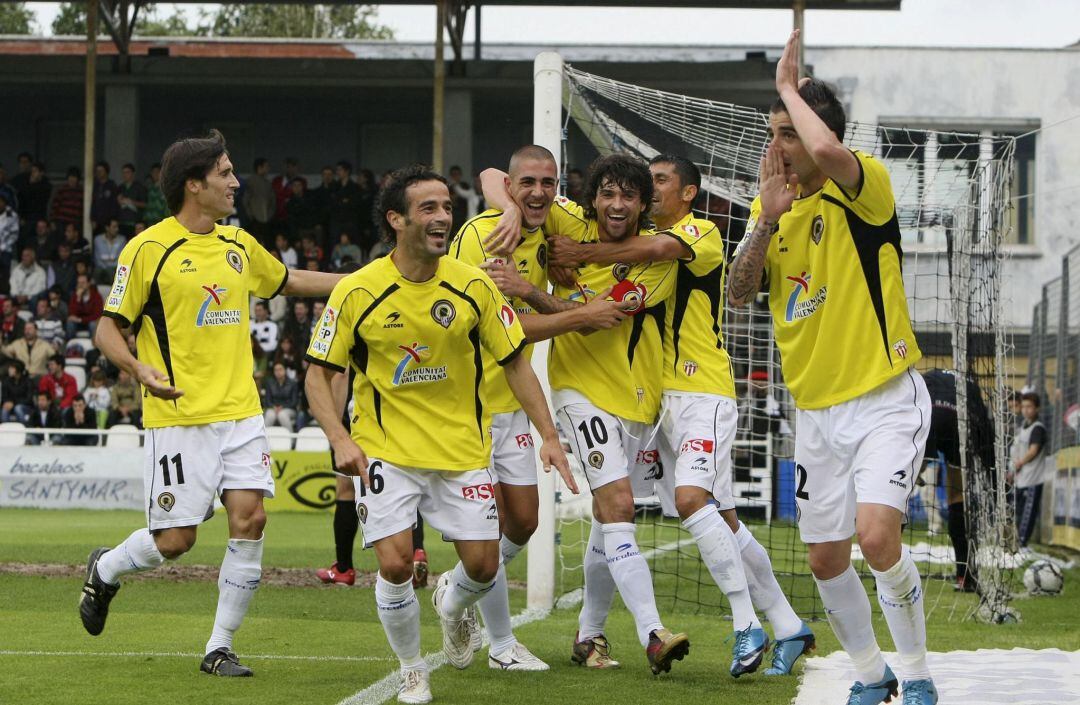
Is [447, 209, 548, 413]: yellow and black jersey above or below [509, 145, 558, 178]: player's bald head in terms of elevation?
below

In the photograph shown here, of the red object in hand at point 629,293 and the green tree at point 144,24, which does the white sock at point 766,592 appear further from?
the green tree at point 144,24

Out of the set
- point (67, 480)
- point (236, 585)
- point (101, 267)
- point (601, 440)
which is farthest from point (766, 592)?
point (101, 267)

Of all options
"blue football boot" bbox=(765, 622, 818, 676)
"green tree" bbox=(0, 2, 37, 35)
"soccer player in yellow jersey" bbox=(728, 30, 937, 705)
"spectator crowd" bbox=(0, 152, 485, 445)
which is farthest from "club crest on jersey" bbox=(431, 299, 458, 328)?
"green tree" bbox=(0, 2, 37, 35)

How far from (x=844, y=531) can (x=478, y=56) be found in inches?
907

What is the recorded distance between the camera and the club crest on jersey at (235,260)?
7.19 metres

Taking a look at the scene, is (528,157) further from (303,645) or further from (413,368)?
(303,645)

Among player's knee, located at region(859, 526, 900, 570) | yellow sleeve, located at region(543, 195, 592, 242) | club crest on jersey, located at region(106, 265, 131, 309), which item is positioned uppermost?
yellow sleeve, located at region(543, 195, 592, 242)

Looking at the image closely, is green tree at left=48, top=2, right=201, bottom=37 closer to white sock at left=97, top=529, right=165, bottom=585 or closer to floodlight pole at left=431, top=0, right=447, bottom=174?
floodlight pole at left=431, top=0, right=447, bottom=174

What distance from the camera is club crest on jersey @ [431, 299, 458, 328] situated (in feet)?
20.7

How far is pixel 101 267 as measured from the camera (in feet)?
83.7

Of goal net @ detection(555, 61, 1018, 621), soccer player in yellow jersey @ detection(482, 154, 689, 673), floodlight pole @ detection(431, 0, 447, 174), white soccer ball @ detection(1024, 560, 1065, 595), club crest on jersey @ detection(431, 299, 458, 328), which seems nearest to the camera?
club crest on jersey @ detection(431, 299, 458, 328)

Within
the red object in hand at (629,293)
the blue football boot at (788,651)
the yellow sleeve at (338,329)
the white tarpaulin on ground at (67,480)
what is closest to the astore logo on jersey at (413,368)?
the yellow sleeve at (338,329)

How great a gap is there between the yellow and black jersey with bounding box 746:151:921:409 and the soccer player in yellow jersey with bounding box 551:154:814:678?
3.88 ft

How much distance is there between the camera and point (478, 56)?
2795 centimetres
